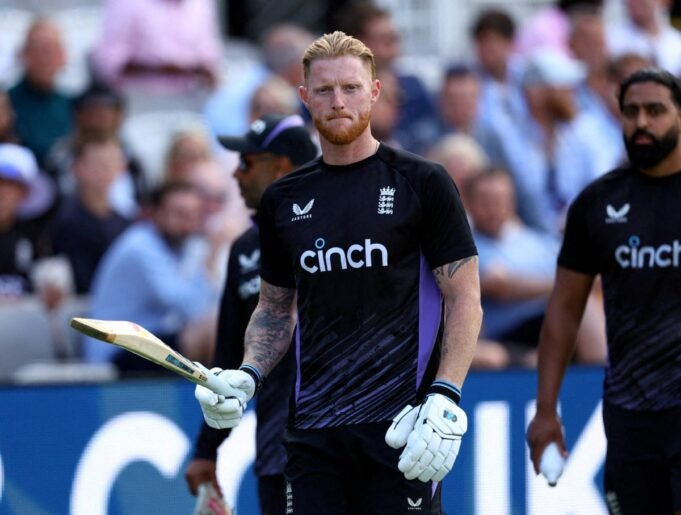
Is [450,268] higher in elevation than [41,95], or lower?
lower

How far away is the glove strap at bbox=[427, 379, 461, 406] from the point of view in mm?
4957

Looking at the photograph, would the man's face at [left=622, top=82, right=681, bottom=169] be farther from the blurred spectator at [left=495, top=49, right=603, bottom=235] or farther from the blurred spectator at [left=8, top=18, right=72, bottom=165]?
the blurred spectator at [left=8, top=18, right=72, bottom=165]

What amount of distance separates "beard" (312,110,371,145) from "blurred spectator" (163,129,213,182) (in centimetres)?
585

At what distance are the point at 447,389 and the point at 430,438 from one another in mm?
237

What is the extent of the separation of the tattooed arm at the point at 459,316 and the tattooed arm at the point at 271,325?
72 cm

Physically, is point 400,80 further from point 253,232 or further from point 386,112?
point 253,232

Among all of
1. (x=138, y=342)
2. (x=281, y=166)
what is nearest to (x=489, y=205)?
(x=281, y=166)

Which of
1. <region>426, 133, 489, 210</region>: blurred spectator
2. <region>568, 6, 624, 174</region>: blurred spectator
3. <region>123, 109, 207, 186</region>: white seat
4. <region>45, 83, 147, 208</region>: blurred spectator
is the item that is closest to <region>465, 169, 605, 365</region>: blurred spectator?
<region>426, 133, 489, 210</region>: blurred spectator

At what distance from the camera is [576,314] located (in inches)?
259

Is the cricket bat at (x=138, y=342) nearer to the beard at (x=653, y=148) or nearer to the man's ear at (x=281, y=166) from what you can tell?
the man's ear at (x=281, y=166)

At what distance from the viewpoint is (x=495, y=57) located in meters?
12.5

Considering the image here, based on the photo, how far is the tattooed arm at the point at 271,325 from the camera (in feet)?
18.3

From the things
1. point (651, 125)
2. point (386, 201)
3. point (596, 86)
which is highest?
point (596, 86)

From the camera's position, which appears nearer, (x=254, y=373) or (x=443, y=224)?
(x=443, y=224)
